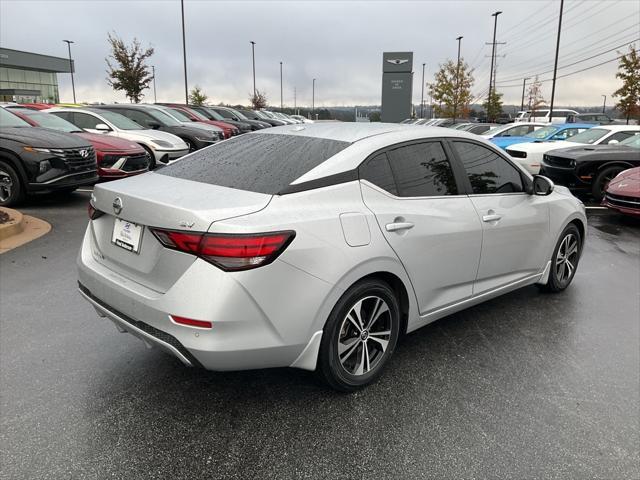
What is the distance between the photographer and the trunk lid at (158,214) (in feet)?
8.27

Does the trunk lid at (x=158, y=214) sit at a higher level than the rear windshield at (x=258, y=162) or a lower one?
lower

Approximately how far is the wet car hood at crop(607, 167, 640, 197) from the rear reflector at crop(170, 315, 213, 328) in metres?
8.18

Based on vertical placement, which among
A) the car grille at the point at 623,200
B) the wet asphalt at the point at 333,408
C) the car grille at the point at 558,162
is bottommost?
the wet asphalt at the point at 333,408

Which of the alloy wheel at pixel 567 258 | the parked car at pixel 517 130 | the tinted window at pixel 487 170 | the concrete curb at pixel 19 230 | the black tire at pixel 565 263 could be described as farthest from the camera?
the parked car at pixel 517 130

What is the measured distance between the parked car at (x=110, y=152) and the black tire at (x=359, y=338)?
7723mm

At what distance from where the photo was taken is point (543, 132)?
15.8 meters

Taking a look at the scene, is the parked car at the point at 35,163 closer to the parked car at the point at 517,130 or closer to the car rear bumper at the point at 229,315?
the car rear bumper at the point at 229,315

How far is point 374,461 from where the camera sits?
2510 millimetres

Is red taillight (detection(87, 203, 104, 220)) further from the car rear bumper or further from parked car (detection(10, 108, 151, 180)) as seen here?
parked car (detection(10, 108, 151, 180))

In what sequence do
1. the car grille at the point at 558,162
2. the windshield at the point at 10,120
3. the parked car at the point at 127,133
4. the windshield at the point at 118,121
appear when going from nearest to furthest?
1. the windshield at the point at 10,120
2. the car grille at the point at 558,162
3. the parked car at the point at 127,133
4. the windshield at the point at 118,121

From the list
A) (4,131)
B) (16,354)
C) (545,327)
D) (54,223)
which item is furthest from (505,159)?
(4,131)

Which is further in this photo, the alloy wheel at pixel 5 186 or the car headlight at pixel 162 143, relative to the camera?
the car headlight at pixel 162 143

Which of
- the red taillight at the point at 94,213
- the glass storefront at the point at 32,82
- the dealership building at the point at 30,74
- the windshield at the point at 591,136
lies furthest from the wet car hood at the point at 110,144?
the glass storefront at the point at 32,82

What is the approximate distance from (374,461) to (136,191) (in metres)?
1.93
